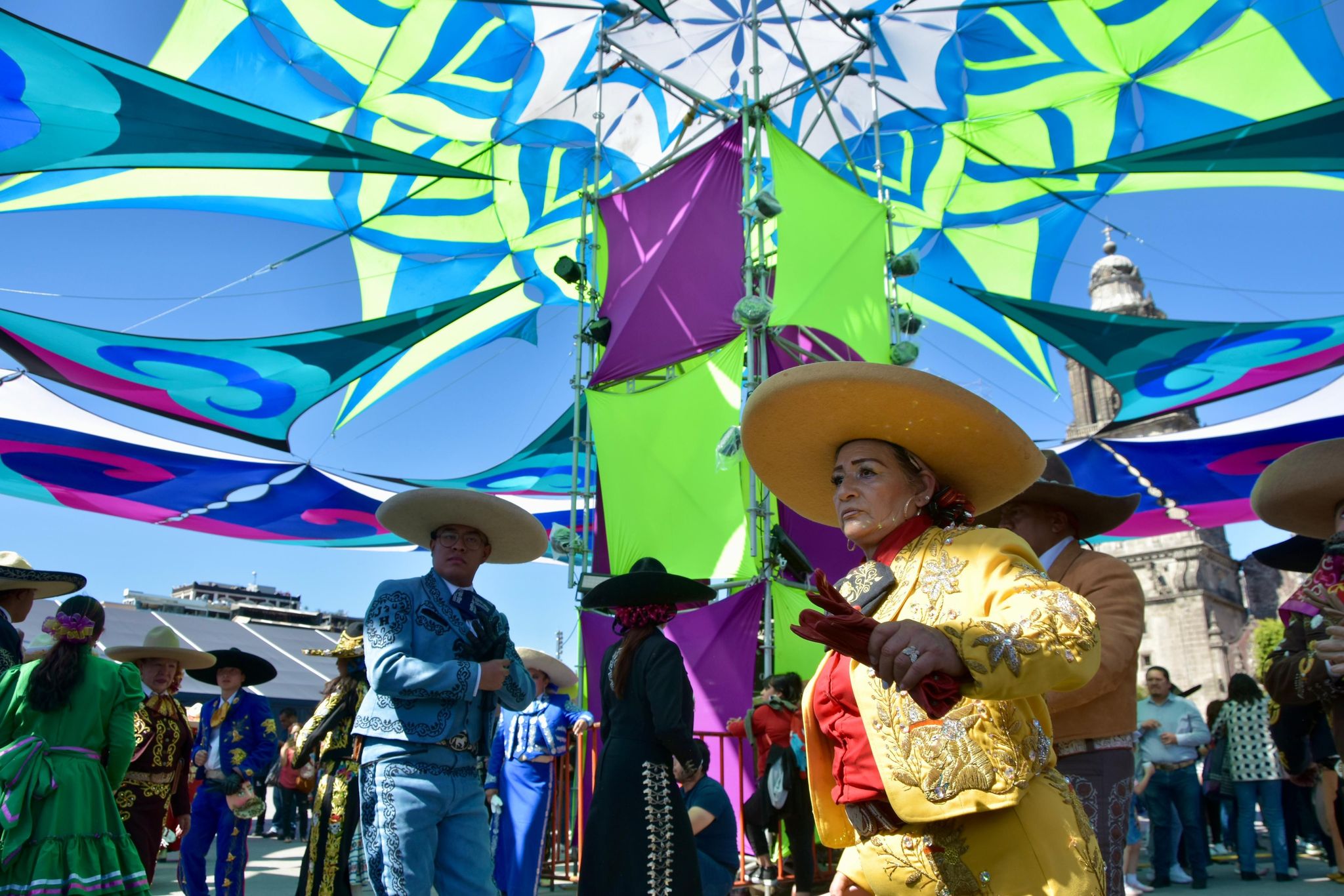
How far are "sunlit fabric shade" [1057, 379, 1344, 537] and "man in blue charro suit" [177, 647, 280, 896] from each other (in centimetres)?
1055

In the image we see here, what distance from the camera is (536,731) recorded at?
6324mm

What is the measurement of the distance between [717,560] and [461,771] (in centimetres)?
426

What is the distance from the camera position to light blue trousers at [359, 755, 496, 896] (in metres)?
3.58

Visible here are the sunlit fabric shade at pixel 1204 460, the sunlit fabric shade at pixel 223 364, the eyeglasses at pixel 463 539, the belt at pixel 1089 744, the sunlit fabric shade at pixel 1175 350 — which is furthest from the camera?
the sunlit fabric shade at pixel 1204 460

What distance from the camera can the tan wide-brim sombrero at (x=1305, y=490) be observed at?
136 inches

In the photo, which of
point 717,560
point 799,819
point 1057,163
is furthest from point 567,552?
point 1057,163

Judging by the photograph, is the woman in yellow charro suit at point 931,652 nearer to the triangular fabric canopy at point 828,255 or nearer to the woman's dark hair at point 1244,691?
the triangular fabric canopy at point 828,255

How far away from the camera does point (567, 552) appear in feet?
31.2

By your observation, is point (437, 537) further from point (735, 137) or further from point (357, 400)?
point (357, 400)

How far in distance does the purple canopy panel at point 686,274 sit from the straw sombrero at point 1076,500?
200 inches

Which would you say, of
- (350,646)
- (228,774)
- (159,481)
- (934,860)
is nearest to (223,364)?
(159,481)

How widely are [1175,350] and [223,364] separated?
10019 mm

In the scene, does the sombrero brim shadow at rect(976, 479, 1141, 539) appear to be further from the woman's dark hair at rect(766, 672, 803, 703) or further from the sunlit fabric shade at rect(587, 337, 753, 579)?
the sunlit fabric shade at rect(587, 337, 753, 579)

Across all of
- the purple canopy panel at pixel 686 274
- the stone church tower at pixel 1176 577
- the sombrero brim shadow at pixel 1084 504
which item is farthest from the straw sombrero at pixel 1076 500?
the stone church tower at pixel 1176 577
